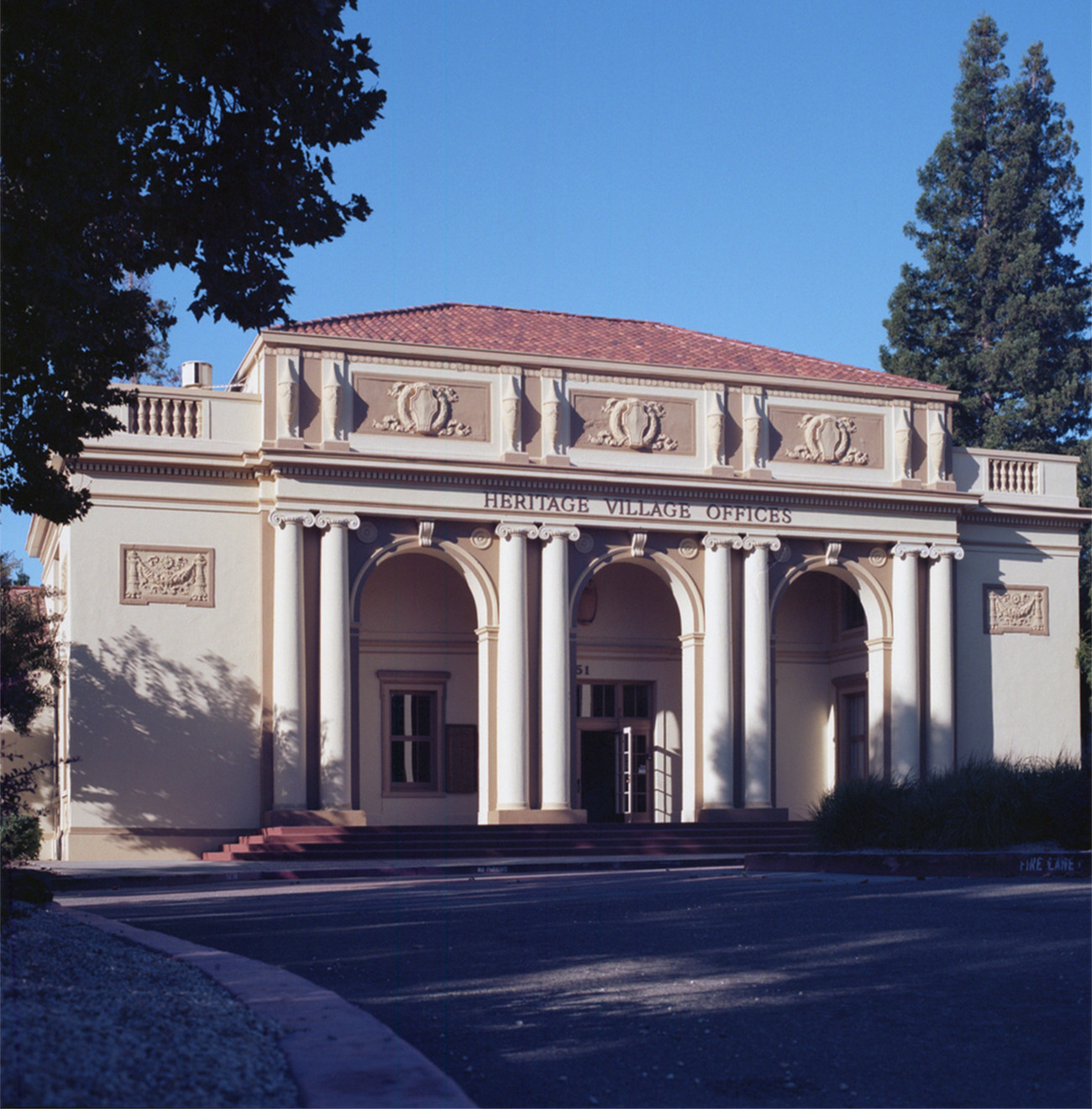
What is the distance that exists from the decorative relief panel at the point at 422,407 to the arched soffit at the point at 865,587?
7.19m

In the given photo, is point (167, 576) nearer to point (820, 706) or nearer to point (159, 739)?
point (159, 739)

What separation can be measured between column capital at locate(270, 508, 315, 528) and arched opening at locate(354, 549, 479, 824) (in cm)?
286

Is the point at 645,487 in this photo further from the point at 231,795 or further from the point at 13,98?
the point at 13,98

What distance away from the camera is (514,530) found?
27.9m

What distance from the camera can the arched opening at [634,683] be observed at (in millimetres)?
31516

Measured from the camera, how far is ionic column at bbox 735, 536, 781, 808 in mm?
28953

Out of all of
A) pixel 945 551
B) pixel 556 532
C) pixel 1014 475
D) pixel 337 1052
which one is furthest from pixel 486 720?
pixel 337 1052

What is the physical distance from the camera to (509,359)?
28.3m

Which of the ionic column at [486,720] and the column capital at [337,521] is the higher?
the column capital at [337,521]

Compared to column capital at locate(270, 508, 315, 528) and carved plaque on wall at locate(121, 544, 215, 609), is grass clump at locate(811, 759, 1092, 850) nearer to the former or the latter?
column capital at locate(270, 508, 315, 528)

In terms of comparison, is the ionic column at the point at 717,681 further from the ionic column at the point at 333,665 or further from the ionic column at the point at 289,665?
the ionic column at the point at 289,665

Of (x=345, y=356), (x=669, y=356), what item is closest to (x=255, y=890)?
(x=345, y=356)

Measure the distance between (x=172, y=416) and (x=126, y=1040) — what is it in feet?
77.7

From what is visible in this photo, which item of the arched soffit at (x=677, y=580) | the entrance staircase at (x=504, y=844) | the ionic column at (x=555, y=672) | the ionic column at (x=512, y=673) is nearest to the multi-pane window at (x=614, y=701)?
the arched soffit at (x=677, y=580)
